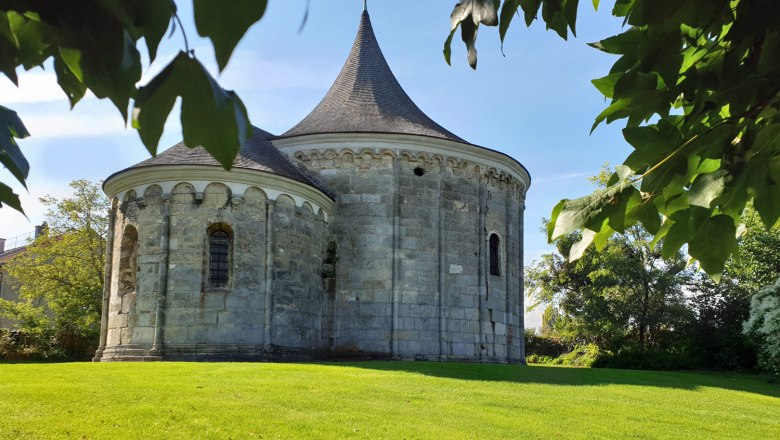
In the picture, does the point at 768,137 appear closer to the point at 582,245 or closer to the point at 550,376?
the point at 582,245

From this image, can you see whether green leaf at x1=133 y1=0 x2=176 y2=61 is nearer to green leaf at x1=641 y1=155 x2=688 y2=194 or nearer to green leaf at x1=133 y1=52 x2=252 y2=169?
green leaf at x1=133 y1=52 x2=252 y2=169

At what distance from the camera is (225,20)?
3.92 feet

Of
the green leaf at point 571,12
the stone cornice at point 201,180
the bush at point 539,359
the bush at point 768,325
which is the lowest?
the bush at point 539,359

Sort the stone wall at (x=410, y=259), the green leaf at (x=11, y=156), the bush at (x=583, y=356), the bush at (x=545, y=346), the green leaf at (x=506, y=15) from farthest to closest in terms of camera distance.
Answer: the bush at (x=545, y=346) → the bush at (x=583, y=356) → the stone wall at (x=410, y=259) → the green leaf at (x=506, y=15) → the green leaf at (x=11, y=156)

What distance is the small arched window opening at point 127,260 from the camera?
19812mm

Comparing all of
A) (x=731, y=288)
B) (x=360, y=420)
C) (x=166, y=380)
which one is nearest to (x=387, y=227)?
(x=166, y=380)

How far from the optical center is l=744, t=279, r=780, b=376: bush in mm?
24688

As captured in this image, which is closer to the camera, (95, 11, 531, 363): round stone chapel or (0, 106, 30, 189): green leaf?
(0, 106, 30, 189): green leaf

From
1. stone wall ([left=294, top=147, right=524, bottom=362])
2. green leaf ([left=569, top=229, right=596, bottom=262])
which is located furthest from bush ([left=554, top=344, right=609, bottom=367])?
green leaf ([left=569, top=229, right=596, bottom=262])

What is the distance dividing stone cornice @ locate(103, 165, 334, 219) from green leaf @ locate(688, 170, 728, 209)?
16751mm

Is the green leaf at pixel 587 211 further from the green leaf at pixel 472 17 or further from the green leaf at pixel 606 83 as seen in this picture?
the green leaf at pixel 472 17

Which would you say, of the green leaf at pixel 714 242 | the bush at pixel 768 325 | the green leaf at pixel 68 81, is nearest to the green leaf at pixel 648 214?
the green leaf at pixel 714 242

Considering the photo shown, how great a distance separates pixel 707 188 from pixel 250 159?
18075 millimetres

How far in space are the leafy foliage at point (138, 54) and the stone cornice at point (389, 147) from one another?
2109 cm
